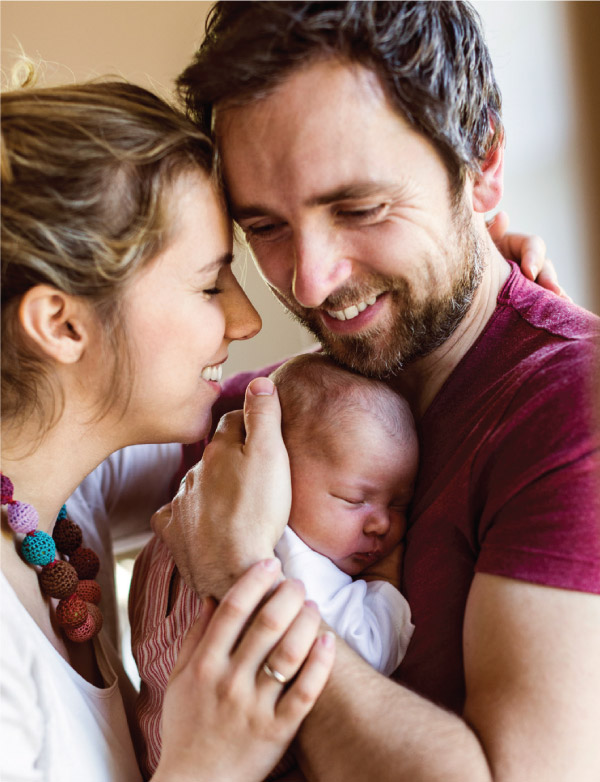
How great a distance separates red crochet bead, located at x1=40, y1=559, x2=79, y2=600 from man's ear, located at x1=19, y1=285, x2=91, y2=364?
43 centimetres

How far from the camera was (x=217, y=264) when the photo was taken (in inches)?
54.2

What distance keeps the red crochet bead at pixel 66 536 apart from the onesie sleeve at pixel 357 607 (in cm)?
50

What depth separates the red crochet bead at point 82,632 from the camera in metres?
1.43

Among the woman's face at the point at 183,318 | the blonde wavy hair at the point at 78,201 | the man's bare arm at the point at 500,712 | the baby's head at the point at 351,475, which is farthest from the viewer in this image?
the baby's head at the point at 351,475

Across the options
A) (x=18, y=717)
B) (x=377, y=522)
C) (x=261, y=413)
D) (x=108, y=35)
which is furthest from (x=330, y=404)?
(x=108, y=35)

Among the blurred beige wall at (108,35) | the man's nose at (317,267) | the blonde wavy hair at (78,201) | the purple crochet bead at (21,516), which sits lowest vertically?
the purple crochet bead at (21,516)

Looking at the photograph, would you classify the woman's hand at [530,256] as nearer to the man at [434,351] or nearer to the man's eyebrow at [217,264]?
the man at [434,351]

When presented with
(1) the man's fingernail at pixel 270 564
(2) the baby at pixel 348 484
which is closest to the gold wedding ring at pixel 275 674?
(1) the man's fingernail at pixel 270 564

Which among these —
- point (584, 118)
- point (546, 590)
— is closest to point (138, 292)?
point (546, 590)

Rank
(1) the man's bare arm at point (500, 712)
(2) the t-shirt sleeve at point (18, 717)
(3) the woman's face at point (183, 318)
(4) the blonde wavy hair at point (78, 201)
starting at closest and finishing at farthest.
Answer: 1. (1) the man's bare arm at point (500, 712)
2. (2) the t-shirt sleeve at point (18, 717)
3. (4) the blonde wavy hair at point (78, 201)
4. (3) the woman's face at point (183, 318)

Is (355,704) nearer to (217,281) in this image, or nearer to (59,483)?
(59,483)

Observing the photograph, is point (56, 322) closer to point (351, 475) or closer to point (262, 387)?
point (262, 387)

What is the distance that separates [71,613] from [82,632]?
1.8 inches

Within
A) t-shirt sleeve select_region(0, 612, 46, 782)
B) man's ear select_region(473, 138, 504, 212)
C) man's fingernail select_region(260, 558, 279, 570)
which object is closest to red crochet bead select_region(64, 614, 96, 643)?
t-shirt sleeve select_region(0, 612, 46, 782)
